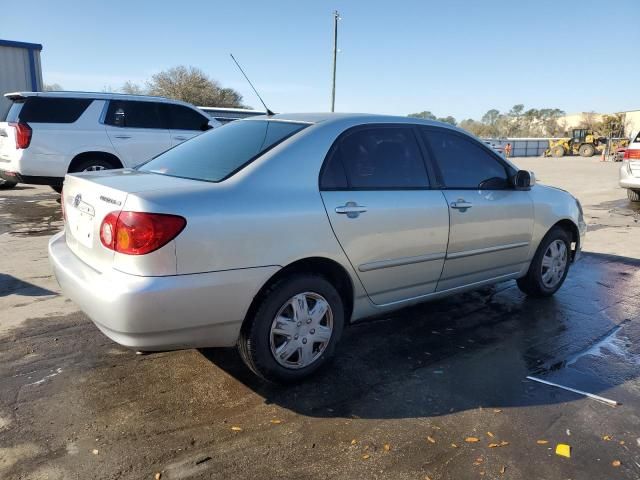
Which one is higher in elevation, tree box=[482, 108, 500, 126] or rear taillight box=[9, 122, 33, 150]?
tree box=[482, 108, 500, 126]

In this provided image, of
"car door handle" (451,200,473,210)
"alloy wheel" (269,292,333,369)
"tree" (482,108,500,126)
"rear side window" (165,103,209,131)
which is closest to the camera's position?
"alloy wheel" (269,292,333,369)

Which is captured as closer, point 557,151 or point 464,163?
point 464,163

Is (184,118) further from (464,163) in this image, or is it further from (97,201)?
(97,201)

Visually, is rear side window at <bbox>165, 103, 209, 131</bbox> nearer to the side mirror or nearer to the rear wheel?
the side mirror

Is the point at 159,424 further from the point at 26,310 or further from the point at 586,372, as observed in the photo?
the point at 586,372

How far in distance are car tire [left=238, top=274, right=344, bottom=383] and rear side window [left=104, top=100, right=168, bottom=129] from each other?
23.7 feet

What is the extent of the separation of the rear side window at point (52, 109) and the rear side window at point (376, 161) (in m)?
6.83

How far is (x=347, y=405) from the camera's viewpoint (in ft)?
9.91

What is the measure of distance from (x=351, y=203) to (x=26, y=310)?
2.93 meters

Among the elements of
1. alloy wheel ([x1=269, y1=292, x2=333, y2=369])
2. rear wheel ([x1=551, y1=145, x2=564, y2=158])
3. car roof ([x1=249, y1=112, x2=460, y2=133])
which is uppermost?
rear wheel ([x1=551, y1=145, x2=564, y2=158])

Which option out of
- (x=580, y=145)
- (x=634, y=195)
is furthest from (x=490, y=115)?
(x=634, y=195)

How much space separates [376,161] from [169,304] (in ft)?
5.75

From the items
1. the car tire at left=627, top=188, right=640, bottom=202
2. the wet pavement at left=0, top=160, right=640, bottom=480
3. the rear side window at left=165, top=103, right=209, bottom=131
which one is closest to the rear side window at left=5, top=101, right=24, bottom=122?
the rear side window at left=165, top=103, right=209, bottom=131

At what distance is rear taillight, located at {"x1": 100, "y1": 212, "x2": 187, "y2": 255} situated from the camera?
2564mm
